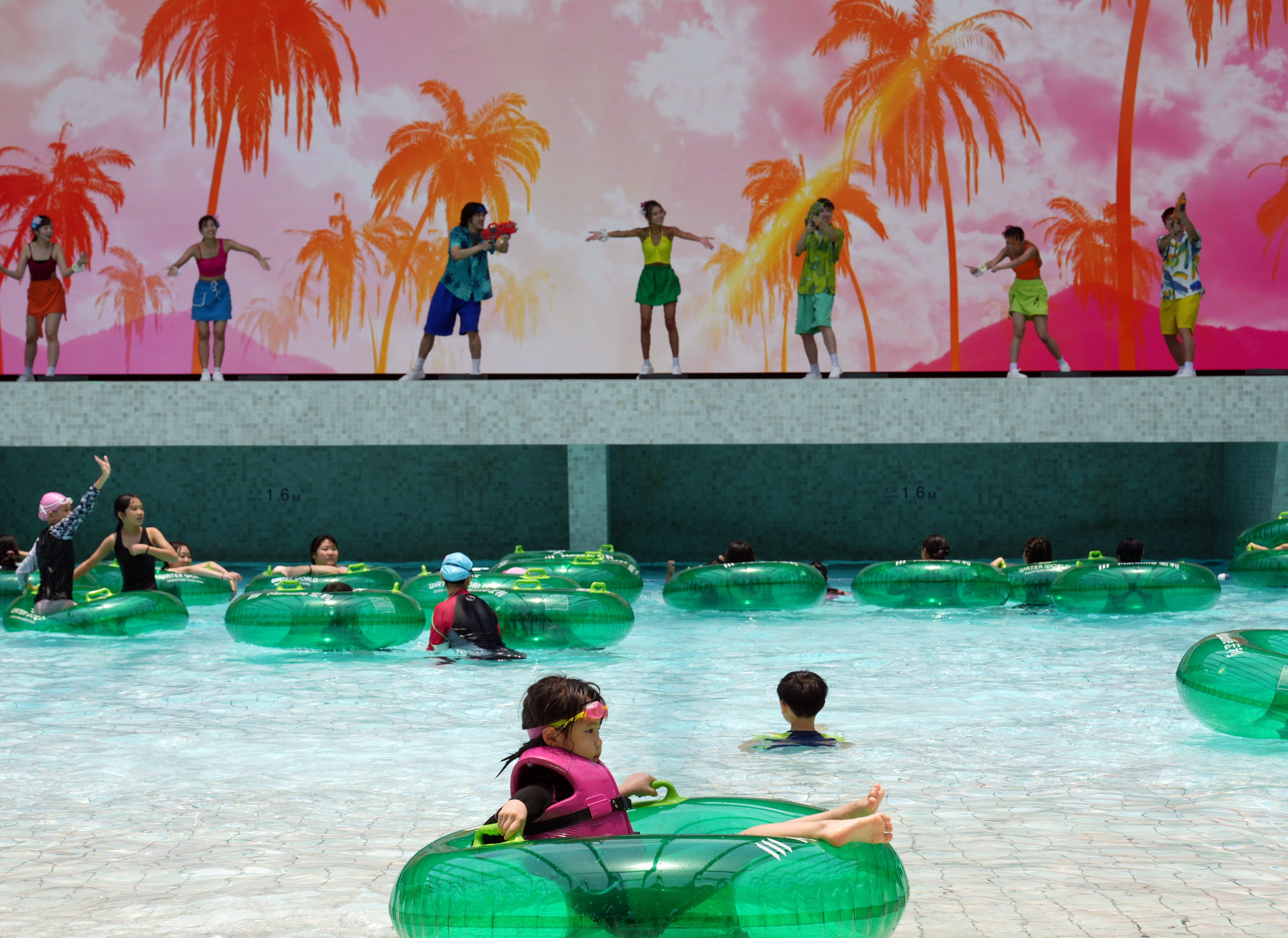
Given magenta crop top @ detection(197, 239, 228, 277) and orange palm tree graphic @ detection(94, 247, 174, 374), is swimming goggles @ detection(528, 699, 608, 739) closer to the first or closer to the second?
magenta crop top @ detection(197, 239, 228, 277)

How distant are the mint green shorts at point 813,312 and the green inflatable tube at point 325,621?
5458mm

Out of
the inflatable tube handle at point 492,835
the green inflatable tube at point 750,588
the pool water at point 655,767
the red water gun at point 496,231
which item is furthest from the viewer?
the red water gun at point 496,231

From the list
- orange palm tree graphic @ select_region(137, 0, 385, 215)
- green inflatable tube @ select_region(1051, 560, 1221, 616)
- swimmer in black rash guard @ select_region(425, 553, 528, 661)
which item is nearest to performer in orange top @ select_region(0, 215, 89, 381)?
orange palm tree graphic @ select_region(137, 0, 385, 215)

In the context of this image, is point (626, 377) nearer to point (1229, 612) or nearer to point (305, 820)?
point (1229, 612)

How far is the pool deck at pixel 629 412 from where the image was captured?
42.6ft

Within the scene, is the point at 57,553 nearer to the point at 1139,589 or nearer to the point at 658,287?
the point at 658,287

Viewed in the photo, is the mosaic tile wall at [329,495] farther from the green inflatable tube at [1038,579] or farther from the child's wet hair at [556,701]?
the child's wet hair at [556,701]

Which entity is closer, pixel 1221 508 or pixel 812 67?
pixel 1221 508

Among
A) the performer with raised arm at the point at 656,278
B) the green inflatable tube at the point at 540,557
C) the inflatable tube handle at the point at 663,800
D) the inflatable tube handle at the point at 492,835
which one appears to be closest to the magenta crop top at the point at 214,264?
the performer with raised arm at the point at 656,278

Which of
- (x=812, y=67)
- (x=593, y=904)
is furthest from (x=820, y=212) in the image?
(x=593, y=904)

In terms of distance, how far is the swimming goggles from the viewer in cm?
354

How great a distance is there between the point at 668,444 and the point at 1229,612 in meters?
6.21

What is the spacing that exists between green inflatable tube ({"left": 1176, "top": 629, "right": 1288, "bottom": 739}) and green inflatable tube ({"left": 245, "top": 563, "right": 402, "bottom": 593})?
5370mm

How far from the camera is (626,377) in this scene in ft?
48.2
